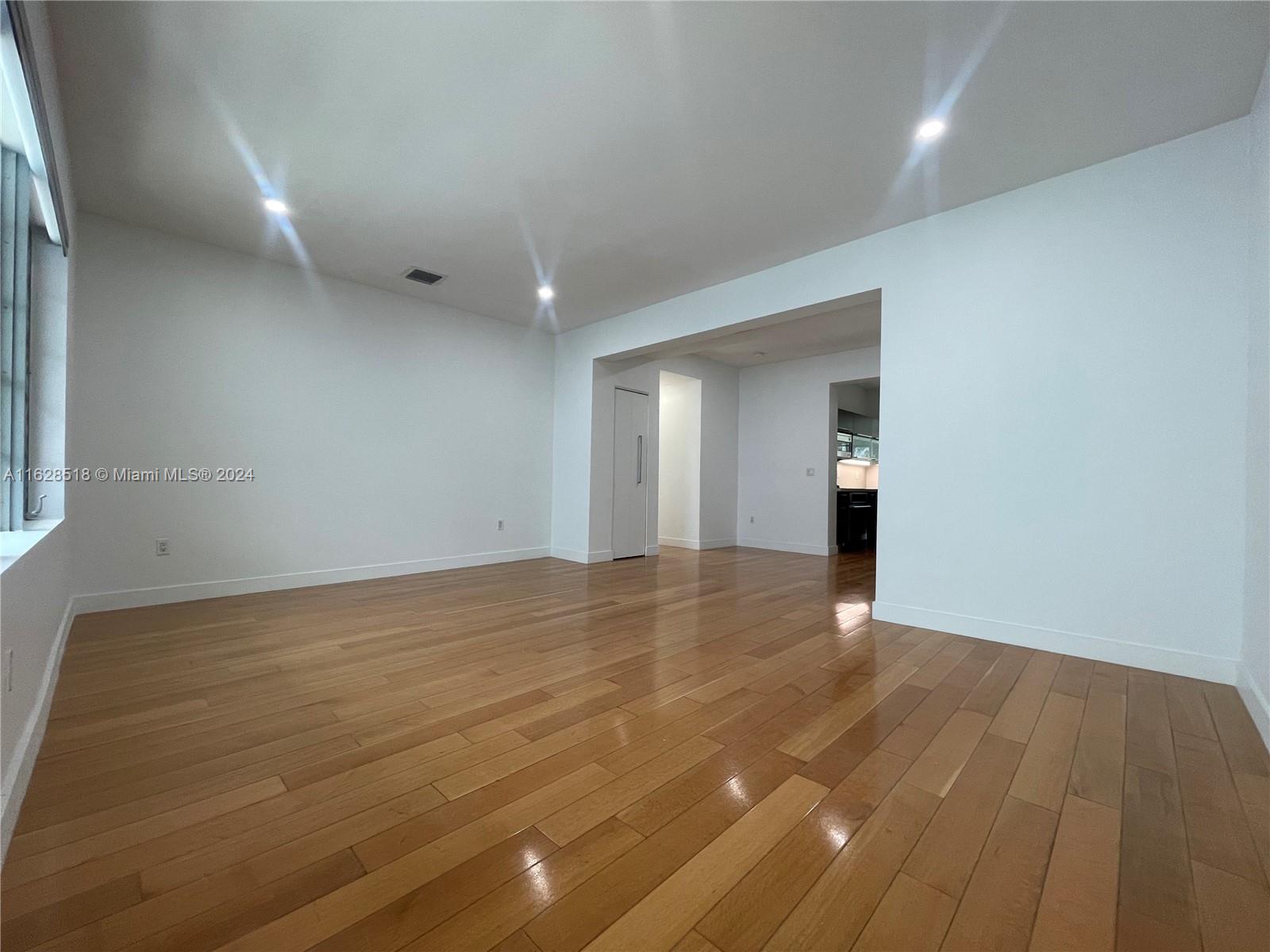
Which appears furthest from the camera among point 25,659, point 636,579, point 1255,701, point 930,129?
point 636,579

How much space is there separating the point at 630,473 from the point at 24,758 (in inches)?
218

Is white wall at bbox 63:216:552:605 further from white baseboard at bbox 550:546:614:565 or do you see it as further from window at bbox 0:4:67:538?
window at bbox 0:4:67:538

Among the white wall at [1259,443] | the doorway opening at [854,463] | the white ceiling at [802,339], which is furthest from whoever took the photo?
the doorway opening at [854,463]

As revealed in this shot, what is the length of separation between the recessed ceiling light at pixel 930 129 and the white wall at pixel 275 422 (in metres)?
4.59

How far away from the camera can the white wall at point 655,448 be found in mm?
6352

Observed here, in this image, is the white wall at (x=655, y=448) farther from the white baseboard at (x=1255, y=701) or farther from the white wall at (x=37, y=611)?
the white baseboard at (x=1255, y=701)

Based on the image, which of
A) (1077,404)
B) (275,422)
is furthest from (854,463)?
(275,422)

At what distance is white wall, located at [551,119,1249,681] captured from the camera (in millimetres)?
2697

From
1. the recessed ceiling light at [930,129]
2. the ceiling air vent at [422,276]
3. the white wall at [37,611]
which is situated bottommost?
the white wall at [37,611]

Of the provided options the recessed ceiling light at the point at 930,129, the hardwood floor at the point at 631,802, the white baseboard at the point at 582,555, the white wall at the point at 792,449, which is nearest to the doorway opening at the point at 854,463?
the white wall at the point at 792,449

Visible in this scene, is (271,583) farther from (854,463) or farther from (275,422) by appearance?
(854,463)

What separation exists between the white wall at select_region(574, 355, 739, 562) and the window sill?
171 inches

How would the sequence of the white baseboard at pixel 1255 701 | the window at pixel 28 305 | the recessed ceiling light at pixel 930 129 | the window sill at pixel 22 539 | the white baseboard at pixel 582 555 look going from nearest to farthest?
the window sill at pixel 22 539 < the window at pixel 28 305 < the white baseboard at pixel 1255 701 < the recessed ceiling light at pixel 930 129 < the white baseboard at pixel 582 555

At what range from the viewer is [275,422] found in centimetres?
462
